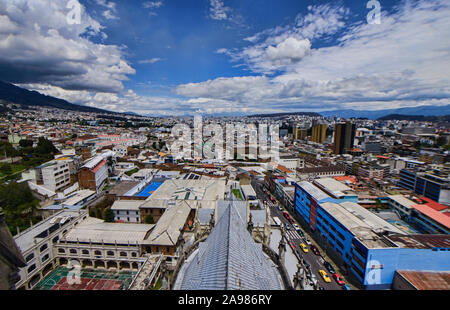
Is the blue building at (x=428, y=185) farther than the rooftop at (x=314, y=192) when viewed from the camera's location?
Yes

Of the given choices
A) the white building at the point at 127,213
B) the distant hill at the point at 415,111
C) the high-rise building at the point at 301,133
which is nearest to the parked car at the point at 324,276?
the white building at the point at 127,213

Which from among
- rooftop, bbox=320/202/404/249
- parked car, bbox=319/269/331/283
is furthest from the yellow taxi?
rooftop, bbox=320/202/404/249

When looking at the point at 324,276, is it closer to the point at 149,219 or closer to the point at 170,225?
the point at 170,225

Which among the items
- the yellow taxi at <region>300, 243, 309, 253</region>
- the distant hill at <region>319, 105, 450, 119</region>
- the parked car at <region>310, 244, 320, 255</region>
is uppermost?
the distant hill at <region>319, 105, 450, 119</region>

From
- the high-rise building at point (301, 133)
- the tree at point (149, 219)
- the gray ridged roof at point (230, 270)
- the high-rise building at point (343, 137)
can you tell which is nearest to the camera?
the gray ridged roof at point (230, 270)

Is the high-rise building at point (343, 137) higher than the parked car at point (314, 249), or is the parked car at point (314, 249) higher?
the high-rise building at point (343, 137)

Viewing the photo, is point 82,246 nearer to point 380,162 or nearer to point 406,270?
point 406,270

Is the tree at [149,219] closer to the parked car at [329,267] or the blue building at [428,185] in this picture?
the parked car at [329,267]

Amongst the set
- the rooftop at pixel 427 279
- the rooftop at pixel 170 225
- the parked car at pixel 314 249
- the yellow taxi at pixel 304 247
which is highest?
the rooftop at pixel 170 225

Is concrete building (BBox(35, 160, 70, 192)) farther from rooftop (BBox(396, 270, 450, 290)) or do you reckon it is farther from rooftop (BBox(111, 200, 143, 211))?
rooftop (BBox(396, 270, 450, 290))
